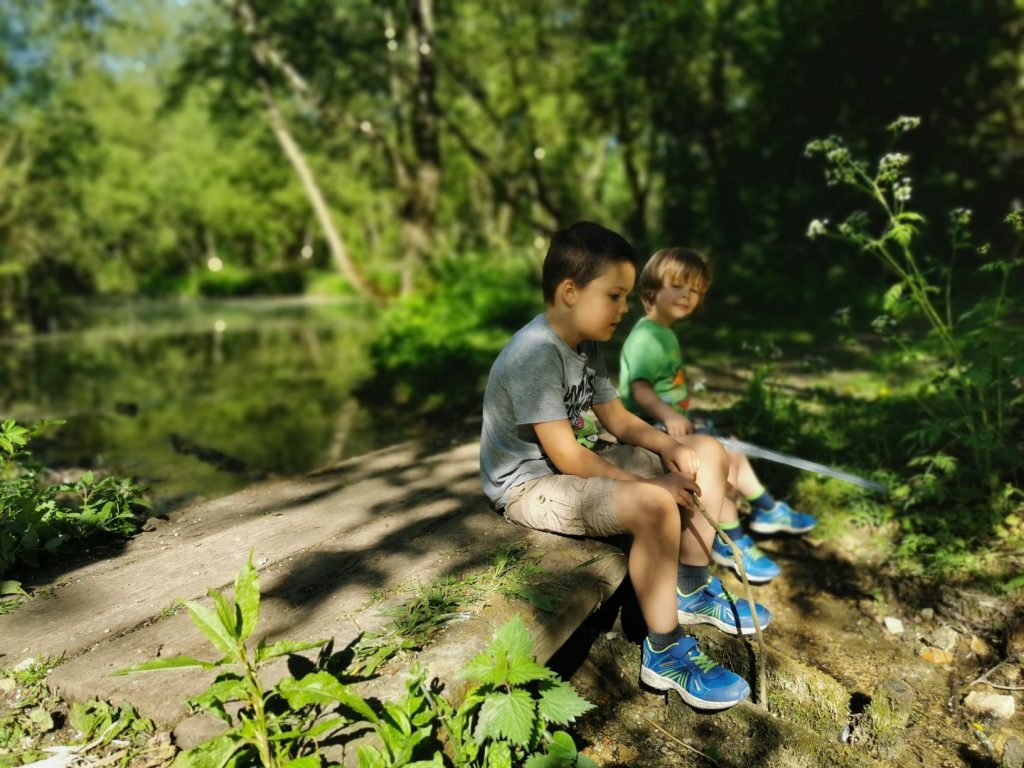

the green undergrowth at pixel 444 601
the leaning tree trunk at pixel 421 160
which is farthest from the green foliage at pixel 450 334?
the green undergrowth at pixel 444 601

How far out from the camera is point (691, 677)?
8.09 ft

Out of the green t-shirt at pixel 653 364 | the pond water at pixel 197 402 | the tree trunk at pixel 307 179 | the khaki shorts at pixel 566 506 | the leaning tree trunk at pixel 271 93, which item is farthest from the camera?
the tree trunk at pixel 307 179

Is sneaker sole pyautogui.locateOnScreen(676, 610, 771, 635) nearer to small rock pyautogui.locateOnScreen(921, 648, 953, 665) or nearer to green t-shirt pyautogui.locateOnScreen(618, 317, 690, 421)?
small rock pyautogui.locateOnScreen(921, 648, 953, 665)

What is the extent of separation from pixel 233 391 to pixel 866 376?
30.0 ft

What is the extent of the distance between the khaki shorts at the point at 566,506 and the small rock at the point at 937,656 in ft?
4.73

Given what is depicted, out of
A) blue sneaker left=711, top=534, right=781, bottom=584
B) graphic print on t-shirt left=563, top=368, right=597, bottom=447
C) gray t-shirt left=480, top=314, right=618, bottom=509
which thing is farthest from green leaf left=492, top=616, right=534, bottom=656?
blue sneaker left=711, top=534, right=781, bottom=584

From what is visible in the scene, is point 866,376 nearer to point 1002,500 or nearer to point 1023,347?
point 1023,347

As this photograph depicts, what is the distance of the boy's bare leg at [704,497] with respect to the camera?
9.55 feet

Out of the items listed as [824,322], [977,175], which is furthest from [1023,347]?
[977,175]

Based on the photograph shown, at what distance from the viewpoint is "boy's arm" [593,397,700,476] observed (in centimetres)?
280

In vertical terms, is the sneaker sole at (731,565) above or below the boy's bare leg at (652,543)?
below

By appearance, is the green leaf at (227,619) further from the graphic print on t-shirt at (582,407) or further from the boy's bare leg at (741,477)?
the boy's bare leg at (741,477)

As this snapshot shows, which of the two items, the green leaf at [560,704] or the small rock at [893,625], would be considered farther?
the small rock at [893,625]

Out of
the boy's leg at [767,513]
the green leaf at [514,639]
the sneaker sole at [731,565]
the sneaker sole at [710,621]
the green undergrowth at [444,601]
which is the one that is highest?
the green leaf at [514,639]
